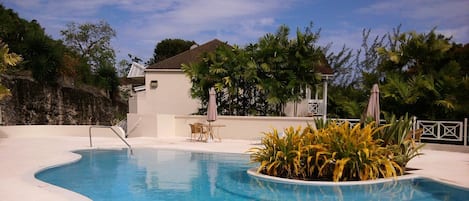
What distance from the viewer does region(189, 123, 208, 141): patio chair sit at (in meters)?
17.5

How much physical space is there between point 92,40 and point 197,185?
39.9 meters

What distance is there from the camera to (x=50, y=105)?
26891 millimetres

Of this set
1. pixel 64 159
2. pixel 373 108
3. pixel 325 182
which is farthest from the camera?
pixel 373 108

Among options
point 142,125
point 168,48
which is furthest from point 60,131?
point 168,48

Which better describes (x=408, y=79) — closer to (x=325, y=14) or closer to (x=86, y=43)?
(x=325, y=14)

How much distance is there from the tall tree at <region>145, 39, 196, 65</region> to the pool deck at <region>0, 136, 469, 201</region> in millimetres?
40170

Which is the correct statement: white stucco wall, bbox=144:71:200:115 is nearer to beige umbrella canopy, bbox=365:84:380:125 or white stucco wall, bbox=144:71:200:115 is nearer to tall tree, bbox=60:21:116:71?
beige umbrella canopy, bbox=365:84:380:125

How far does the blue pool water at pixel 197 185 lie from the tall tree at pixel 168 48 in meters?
46.6

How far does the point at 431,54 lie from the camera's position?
17.6 m

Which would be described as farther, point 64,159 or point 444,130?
point 444,130

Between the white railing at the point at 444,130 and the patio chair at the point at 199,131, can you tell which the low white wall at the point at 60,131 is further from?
the white railing at the point at 444,130

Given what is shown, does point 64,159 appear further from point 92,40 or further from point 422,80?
point 92,40

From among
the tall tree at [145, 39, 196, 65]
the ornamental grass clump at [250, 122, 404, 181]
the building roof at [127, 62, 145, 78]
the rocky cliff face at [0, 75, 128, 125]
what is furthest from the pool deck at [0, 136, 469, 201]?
the tall tree at [145, 39, 196, 65]

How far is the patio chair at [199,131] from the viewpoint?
17.5 meters
